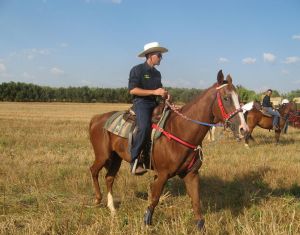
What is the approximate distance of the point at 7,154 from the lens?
488 inches

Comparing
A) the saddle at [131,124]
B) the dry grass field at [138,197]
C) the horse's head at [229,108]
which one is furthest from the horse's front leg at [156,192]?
the horse's head at [229,108]

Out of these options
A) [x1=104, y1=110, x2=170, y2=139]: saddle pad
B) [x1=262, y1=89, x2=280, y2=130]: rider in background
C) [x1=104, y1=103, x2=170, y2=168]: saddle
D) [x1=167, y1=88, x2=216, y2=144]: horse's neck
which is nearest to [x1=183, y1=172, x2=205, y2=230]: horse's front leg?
[x1=167, y1=88, x2=216, y2=144]: horse's neck

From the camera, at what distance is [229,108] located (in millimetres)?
5496

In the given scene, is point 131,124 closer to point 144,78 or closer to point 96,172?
point 144,78

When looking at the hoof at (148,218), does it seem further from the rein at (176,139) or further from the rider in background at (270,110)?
the rider in background at (270,110)

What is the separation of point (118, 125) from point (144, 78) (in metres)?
1.17

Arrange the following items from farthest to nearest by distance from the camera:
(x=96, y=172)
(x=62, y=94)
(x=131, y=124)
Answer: (x=62, y=94) < (x=96, y=172) < (x=131, y=124)

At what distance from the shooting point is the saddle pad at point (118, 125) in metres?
6.97

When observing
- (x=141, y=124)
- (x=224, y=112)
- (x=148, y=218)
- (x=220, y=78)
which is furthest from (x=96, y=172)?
(x=220, y=78)

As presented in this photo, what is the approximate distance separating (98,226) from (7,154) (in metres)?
7.66

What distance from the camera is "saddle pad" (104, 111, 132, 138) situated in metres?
6.97

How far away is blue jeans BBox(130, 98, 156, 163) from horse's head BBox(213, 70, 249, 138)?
3.78 ft

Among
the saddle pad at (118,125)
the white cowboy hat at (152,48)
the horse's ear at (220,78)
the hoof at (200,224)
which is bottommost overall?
the hoof at (200,224)

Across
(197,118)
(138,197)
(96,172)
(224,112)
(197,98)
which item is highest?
(197,98)
